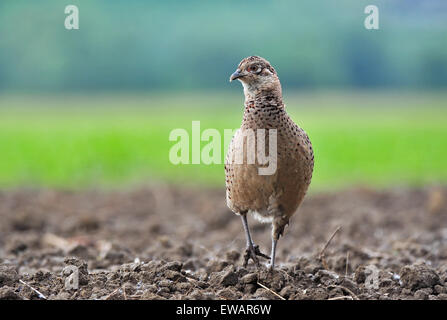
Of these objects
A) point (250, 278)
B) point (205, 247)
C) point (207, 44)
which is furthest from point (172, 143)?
point (250, 278)

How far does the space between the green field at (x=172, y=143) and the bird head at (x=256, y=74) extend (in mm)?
8560

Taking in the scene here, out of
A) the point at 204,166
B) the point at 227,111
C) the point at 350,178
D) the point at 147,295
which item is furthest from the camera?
the point at 227,111

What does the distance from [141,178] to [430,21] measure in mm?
16895

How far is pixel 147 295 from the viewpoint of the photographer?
409 cm

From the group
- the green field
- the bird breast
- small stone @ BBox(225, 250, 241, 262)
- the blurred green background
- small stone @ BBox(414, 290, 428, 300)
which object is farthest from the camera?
the blurred green background

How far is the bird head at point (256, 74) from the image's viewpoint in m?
4.63

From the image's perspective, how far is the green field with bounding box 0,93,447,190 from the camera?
14336mm

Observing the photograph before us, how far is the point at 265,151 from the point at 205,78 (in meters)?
26.1

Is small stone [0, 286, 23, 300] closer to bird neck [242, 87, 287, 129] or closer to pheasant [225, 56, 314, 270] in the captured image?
pheasant [225, 56, 314, 270]

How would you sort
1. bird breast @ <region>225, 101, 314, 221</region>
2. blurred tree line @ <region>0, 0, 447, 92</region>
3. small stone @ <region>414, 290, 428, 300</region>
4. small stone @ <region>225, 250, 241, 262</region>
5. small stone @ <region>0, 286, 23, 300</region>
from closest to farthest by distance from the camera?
small stone @ <region>0, 286, 23, 300</region> → small stone @ <region>414, 290, 428, 300</region> → bird breast @ <region>225, 101, 314, 221</region> → small stone @ <region>225, 250, 241, 262</region> → blurred tree line @ <region>0, 0, 447, 92</region>

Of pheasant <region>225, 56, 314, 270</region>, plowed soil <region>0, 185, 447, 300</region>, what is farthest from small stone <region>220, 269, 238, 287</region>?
pheasant <region>225, 56, 314, 270</region>

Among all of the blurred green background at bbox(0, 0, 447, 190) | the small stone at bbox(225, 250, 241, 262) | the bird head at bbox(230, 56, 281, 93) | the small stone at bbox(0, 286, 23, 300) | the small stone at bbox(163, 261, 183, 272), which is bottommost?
the small stone at bbox(0, 286, 23, 300)

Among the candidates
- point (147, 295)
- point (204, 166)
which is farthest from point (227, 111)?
point (147, 295)
